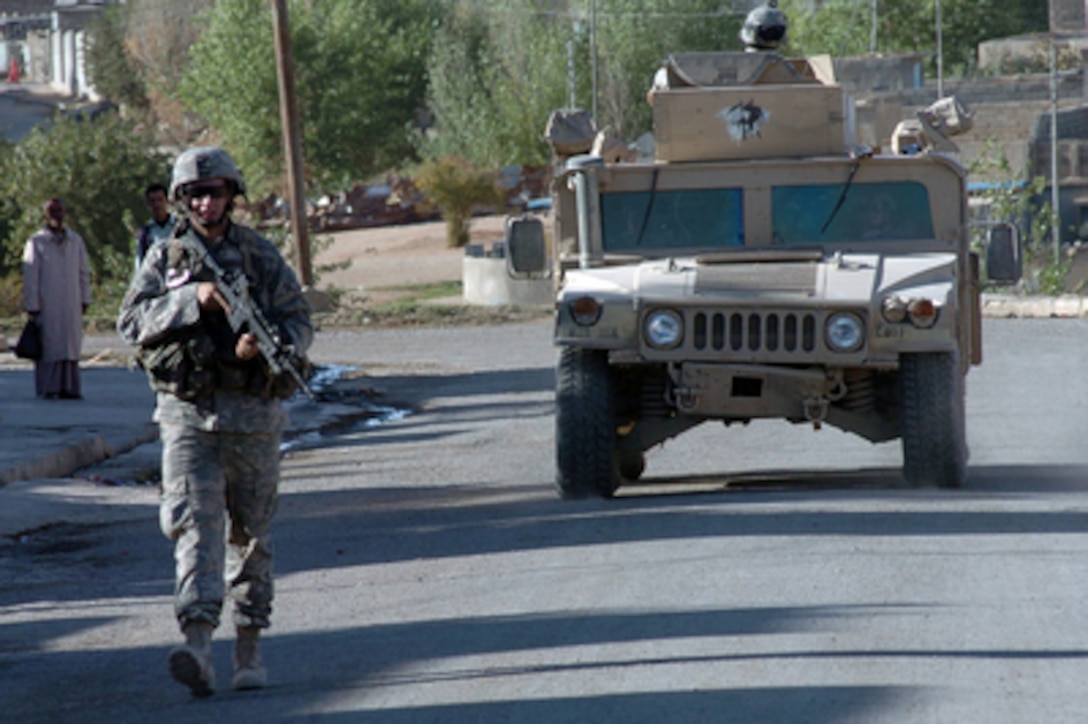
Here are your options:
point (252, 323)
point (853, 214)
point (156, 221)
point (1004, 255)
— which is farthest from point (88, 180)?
point (252, 323)

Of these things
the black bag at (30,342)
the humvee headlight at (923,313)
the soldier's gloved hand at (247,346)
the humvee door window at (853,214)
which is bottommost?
the black bag at (30,342)

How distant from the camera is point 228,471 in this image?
5777 millimetres

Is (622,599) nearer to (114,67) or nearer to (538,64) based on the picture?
(538,64)

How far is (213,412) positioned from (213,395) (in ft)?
0.18

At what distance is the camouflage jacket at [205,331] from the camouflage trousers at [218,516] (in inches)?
2.7

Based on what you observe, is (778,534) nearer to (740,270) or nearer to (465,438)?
(740,270)

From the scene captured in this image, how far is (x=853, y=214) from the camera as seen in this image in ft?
34.0

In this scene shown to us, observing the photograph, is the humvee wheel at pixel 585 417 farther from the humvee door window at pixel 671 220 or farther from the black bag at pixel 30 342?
the black bag at pixel 30 342

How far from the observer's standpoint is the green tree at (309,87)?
56969mm

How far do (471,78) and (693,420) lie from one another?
54.6 metres

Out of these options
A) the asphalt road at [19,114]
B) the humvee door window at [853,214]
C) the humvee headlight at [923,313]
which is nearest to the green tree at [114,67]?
the asphalt road at [19,114]

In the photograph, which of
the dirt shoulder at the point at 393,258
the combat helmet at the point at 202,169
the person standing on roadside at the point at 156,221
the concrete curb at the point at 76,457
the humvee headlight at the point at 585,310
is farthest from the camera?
the dirt shoulder at the point at 393,258

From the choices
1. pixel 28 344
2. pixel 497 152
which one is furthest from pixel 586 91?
pixel 28 344

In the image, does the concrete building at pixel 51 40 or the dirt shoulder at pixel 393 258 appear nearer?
the dirt shoulder at pixel 393 258
